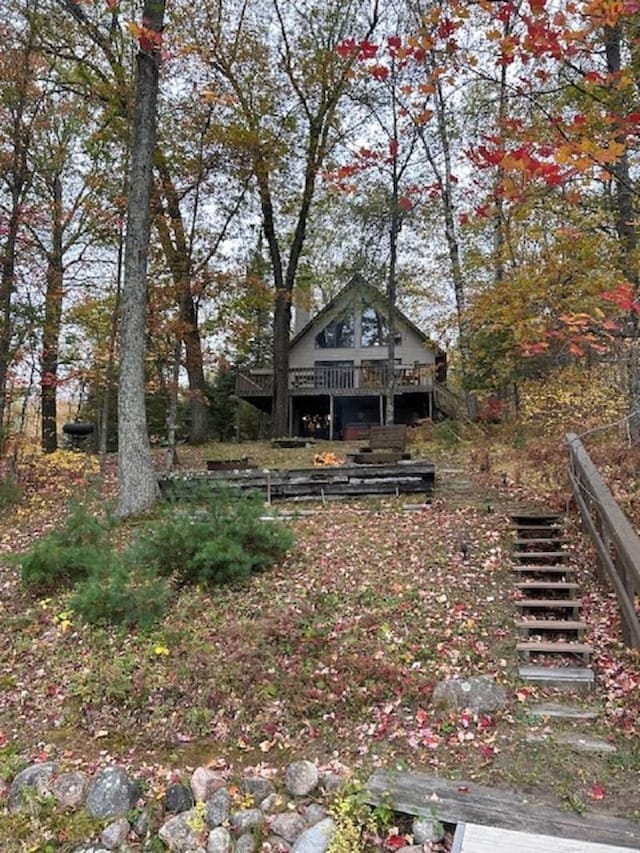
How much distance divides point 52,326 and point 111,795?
10.1m

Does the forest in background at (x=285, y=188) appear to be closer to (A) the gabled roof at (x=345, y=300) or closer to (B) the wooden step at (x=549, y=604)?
(A) the gabled roof at (x=345, y=300)

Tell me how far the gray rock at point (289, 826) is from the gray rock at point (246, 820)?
0.08 metres

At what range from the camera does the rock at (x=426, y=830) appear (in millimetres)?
2703

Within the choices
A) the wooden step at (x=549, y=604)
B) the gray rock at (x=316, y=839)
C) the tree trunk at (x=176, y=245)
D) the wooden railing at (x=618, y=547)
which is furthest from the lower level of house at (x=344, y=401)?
the gray rock at (x=316, y=839)

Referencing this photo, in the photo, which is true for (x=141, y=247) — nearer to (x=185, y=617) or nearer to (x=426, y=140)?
(x=185, y=617)

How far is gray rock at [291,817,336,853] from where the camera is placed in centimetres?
274

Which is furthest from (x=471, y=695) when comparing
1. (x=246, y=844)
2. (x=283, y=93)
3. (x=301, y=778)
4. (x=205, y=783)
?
(x=283, y=93)

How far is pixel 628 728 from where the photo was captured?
3.26 m

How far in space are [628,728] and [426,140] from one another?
Result: 48.5 ft

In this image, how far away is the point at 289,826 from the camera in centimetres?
288

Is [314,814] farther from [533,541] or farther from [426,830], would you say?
[533,541]

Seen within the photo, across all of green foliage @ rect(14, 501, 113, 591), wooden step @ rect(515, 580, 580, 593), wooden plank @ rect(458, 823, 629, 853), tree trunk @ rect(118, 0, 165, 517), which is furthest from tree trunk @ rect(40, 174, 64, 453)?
wooden plank @ rect(458, 823, 629, 853)

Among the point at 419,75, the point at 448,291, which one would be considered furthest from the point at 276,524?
the point at 448,291

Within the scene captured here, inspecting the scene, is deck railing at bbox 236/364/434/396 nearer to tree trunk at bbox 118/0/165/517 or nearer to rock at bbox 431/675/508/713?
tree trunk at bbox 118/0/165/517
